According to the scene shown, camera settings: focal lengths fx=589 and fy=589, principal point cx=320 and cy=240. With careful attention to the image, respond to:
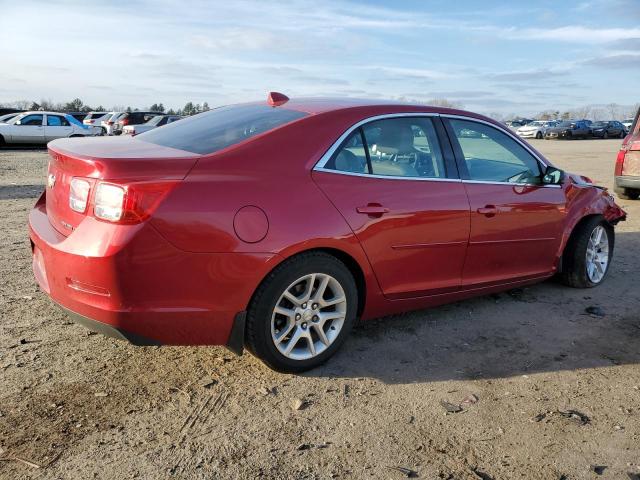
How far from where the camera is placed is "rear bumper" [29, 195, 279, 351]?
292cm

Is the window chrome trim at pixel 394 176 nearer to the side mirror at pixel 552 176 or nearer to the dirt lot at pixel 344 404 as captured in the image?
the side mirror at pixel 552 176

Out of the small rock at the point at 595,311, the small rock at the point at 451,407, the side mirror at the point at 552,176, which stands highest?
the side mirror at the point at 552,176

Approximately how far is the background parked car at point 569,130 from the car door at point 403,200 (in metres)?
44.7

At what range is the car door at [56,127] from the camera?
23.6m

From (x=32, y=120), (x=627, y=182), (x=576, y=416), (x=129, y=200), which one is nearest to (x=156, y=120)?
(x=32, y=120)

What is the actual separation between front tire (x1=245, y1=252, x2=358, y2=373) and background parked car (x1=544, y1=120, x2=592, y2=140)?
150 ft

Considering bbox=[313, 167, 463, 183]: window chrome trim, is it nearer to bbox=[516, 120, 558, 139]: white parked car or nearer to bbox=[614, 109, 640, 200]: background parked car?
bbox=[614, 109, 640, 200]: background parked car

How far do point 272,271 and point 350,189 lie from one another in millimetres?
729

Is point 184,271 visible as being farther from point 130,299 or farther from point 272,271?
point 272,271

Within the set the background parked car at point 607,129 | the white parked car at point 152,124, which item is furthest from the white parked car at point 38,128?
the background parked car at point 607,129

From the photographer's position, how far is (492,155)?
4633mm

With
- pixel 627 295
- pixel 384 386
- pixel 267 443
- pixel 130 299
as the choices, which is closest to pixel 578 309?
pixel 627 295

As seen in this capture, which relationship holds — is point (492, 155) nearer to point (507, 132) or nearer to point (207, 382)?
point (507, 132)

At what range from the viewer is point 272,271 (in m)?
3.28
